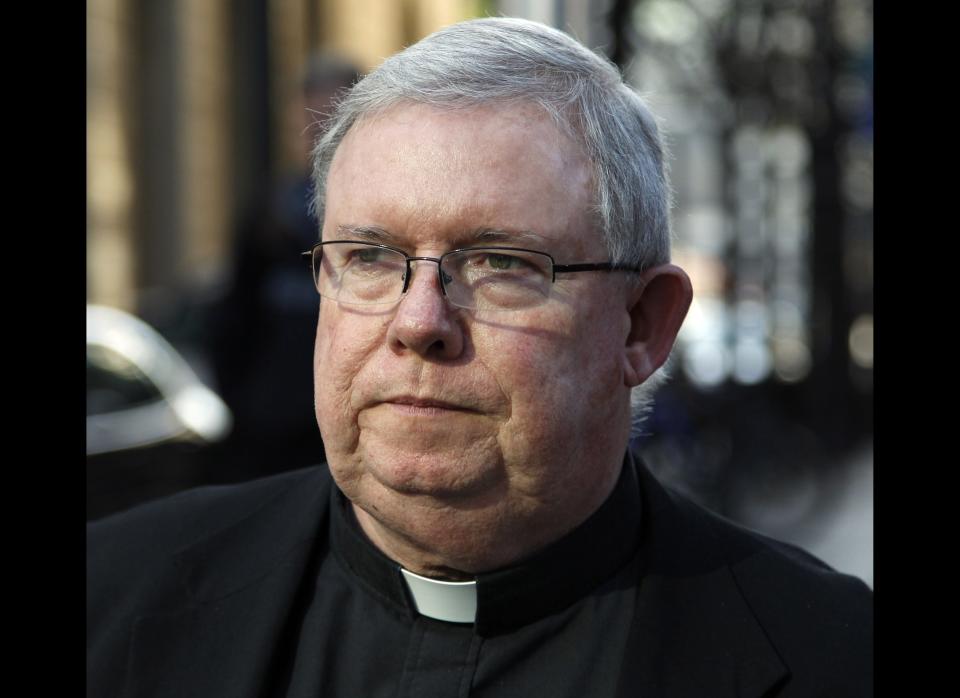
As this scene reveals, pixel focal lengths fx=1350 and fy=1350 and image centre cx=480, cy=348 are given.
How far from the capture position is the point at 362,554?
2461 millimetres

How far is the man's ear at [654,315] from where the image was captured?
97.0 inches

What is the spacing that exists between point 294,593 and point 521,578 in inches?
16.9

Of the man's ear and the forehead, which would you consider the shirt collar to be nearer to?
the man's ear

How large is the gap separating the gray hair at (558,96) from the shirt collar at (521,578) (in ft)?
1.61

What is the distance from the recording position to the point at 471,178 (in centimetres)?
219

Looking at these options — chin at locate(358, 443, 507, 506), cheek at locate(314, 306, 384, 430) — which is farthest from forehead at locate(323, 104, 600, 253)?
chin at locate(358, 443, 507, 506)

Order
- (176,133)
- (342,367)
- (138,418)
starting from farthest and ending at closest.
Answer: (176,133)
(138,418)
(342,367)

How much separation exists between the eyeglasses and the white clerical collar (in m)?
0.50

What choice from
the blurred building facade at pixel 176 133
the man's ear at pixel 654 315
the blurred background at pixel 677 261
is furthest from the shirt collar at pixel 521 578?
the blurred building facade at pixel 176 133

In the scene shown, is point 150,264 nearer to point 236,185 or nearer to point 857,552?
point 236,185

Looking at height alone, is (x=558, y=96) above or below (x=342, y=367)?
above

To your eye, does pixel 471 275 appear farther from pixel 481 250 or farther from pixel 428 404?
pixel 428 404

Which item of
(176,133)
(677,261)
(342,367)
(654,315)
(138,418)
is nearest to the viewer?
(342,367)

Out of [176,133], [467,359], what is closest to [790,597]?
[467,359]
